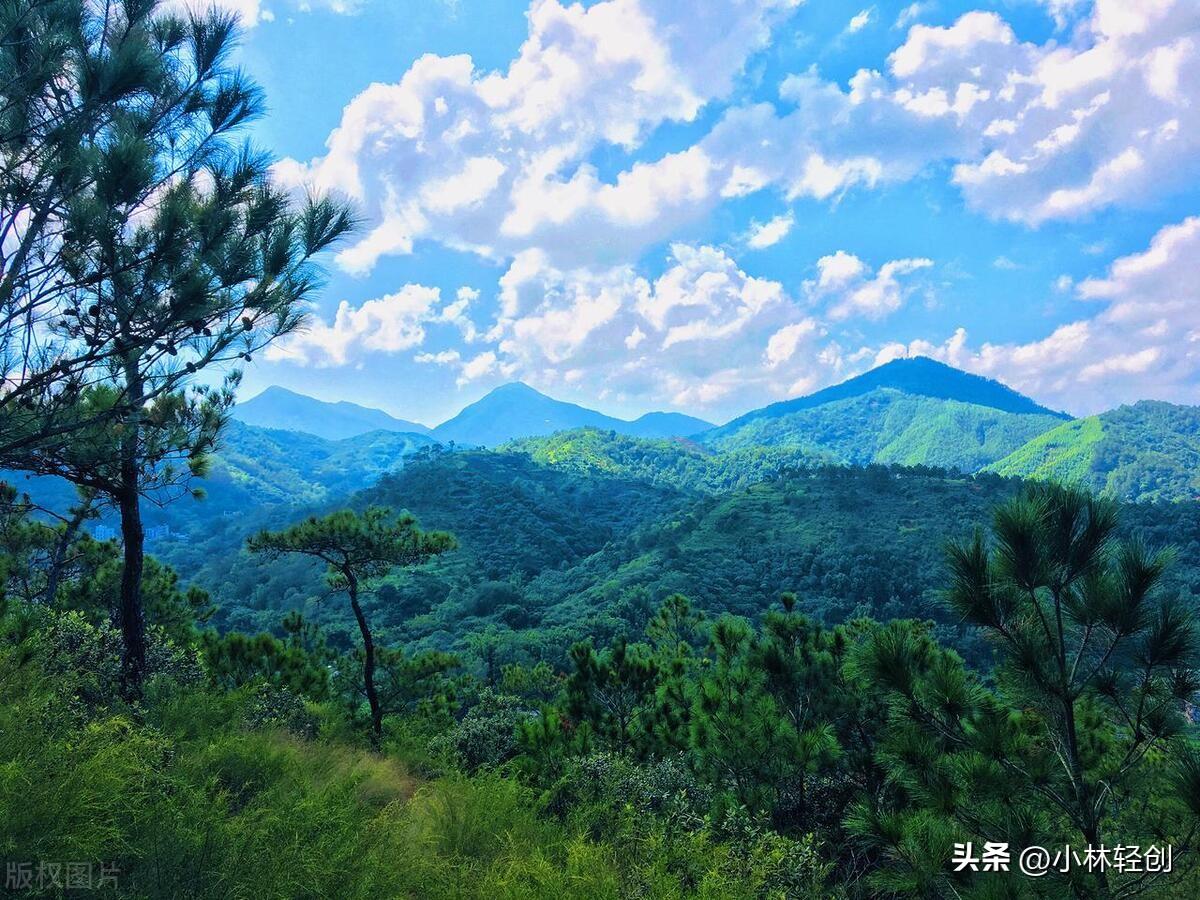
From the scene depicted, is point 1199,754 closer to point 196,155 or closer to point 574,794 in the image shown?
point 574,794

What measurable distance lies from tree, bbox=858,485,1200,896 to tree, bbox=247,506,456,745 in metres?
7.10

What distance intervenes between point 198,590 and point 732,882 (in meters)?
13.5

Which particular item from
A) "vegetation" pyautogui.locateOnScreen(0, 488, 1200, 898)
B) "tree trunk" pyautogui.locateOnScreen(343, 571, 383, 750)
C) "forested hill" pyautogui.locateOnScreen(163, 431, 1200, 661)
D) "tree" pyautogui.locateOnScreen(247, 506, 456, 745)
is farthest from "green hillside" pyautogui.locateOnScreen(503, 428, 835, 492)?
"vegetation" pyautogui.locateOnScreen(0, 488, 1200, 898)

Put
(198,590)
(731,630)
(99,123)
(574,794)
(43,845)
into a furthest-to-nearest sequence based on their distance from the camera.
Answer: (198,590) < (731,630) < (574,794) < (99,123) < (43,845)

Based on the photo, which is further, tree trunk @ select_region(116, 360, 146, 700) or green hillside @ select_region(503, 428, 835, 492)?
green hillside @ select_region(503, 428, 835, 492)

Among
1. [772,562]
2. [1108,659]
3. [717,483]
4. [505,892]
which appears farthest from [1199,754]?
[717,483]

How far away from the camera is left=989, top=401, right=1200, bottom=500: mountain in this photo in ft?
453

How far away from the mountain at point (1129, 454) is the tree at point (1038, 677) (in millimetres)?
139059

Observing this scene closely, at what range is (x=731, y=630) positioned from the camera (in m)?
8.05

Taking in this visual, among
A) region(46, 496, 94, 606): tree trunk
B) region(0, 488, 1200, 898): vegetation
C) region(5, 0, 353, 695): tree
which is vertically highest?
region(5, 0, 353, 695): tree

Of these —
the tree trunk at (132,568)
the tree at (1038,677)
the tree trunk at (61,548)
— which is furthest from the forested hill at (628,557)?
the tree trunk at (132,568)

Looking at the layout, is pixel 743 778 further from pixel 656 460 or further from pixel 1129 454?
pixel 1129 454

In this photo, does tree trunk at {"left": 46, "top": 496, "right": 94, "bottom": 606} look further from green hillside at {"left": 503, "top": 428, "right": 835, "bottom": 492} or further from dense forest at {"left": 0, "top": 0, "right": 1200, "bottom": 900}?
green hillside at {"left": 503, "top": 428, "right": 835, "bottom": 492}

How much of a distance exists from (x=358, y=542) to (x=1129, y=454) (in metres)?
205
